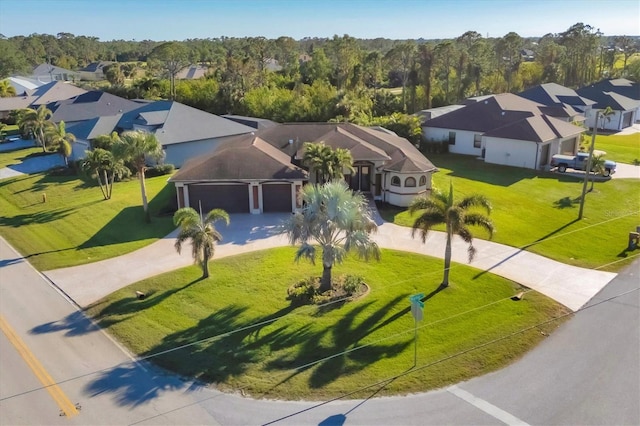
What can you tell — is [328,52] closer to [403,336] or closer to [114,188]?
[114,188]

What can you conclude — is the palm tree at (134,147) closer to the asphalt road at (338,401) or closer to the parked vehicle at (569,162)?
the asphalt road at (338,401)

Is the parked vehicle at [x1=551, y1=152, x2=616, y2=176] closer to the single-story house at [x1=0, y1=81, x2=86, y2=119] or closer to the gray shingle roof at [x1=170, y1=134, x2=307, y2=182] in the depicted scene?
the gray shingle roof at [x1=170, y1=134, x2=307, y2=182]

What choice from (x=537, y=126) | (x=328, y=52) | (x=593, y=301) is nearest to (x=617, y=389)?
(x=593, y=301)

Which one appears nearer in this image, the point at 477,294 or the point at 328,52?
the point at 477,294

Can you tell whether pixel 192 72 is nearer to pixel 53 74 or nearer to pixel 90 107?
pixel 53 74

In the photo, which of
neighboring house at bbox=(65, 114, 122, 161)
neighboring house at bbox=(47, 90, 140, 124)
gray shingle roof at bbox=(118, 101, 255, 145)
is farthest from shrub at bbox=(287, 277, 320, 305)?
neighboring house at bbox=(47, 90, 140, 124)

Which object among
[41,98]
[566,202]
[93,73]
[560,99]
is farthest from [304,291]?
[93,73]
